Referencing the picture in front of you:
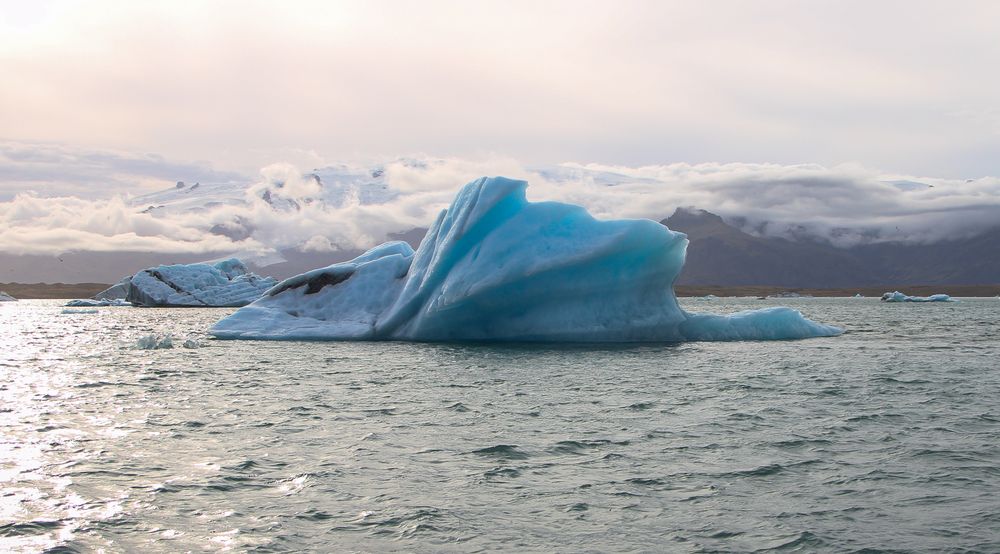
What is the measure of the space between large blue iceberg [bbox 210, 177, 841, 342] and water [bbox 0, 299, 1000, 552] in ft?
18.6

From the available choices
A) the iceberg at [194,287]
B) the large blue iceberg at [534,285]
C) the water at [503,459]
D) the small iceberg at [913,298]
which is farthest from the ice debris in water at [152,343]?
the small iceberg at [913,298]

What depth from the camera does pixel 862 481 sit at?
9352 millimetres

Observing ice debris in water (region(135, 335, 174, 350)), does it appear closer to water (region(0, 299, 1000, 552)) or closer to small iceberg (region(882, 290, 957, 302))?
water (region(0, 299, 1000, 552))

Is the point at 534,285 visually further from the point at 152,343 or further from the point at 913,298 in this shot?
the point at 913,298

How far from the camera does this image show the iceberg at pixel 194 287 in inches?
3022

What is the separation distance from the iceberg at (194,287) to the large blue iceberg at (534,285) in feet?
160

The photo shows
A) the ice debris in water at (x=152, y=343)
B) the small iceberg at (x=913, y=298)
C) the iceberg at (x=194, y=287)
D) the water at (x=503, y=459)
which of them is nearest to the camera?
the water at (x=503, y=459)

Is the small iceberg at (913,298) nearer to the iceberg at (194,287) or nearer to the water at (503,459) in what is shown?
the iceberg at (194,287)

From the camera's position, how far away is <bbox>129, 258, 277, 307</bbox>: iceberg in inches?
3022

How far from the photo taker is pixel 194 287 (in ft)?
253

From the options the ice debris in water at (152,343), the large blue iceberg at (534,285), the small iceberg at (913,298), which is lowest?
the small iceberg at (913,298)

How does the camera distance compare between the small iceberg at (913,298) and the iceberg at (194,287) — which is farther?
the small iceberg at (913,298)

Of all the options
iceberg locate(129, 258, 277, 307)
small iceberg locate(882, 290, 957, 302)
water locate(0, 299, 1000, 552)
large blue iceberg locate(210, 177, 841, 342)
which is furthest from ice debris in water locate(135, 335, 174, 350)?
small iceberg locate(882, 290, 957, 302)

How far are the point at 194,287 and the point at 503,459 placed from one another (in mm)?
73006
